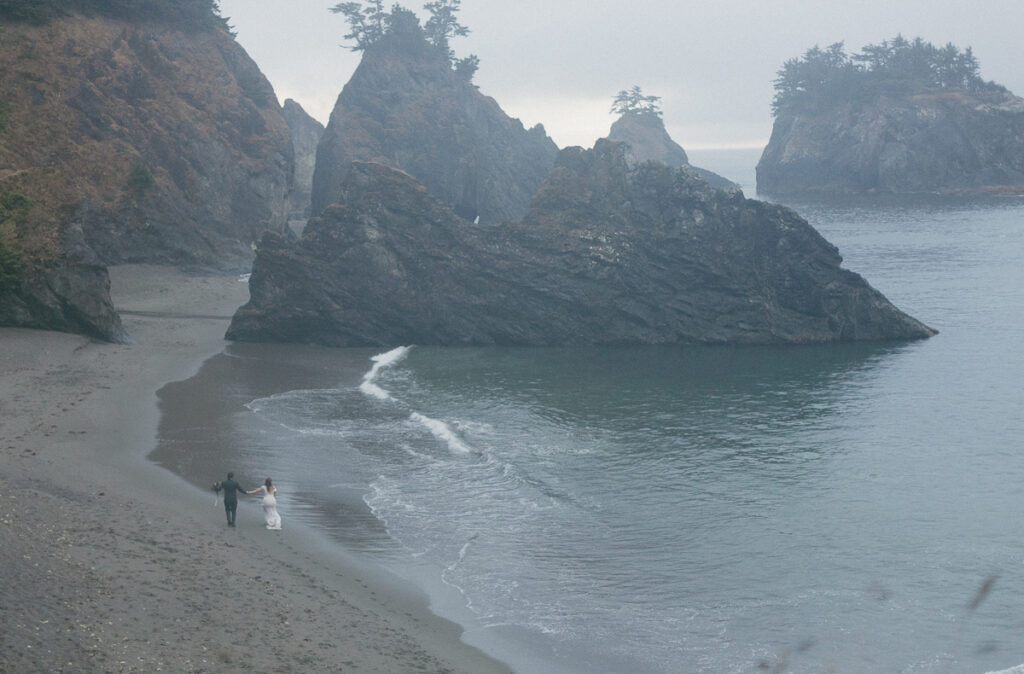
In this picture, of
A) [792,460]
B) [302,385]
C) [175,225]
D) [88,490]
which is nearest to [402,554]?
[88,490]

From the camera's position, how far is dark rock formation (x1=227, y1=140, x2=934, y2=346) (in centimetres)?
6581

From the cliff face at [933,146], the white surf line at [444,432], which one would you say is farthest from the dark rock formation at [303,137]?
the white surf line at [444,432]

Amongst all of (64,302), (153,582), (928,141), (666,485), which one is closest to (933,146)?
(928,141)

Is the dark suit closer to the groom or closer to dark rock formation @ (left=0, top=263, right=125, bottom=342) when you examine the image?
the groom

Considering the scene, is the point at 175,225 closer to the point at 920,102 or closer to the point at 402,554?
the point at 402,554

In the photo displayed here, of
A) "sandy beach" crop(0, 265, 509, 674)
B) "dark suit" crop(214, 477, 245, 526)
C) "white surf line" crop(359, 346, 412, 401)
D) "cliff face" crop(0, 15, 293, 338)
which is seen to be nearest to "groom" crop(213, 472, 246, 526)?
"dark suit" crop(214, 477, 245, 526)

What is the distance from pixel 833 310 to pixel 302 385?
35764 mm

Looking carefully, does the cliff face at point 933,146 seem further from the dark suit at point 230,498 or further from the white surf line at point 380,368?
the dark suit at point 230,498

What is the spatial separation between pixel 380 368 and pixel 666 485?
2532 centimetres

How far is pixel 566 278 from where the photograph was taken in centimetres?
6738

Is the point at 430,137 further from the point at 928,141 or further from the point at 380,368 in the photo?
the point at 928,141

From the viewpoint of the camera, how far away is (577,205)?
233 ft

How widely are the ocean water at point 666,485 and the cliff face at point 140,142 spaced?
66.1 feet

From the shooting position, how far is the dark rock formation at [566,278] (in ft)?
216
